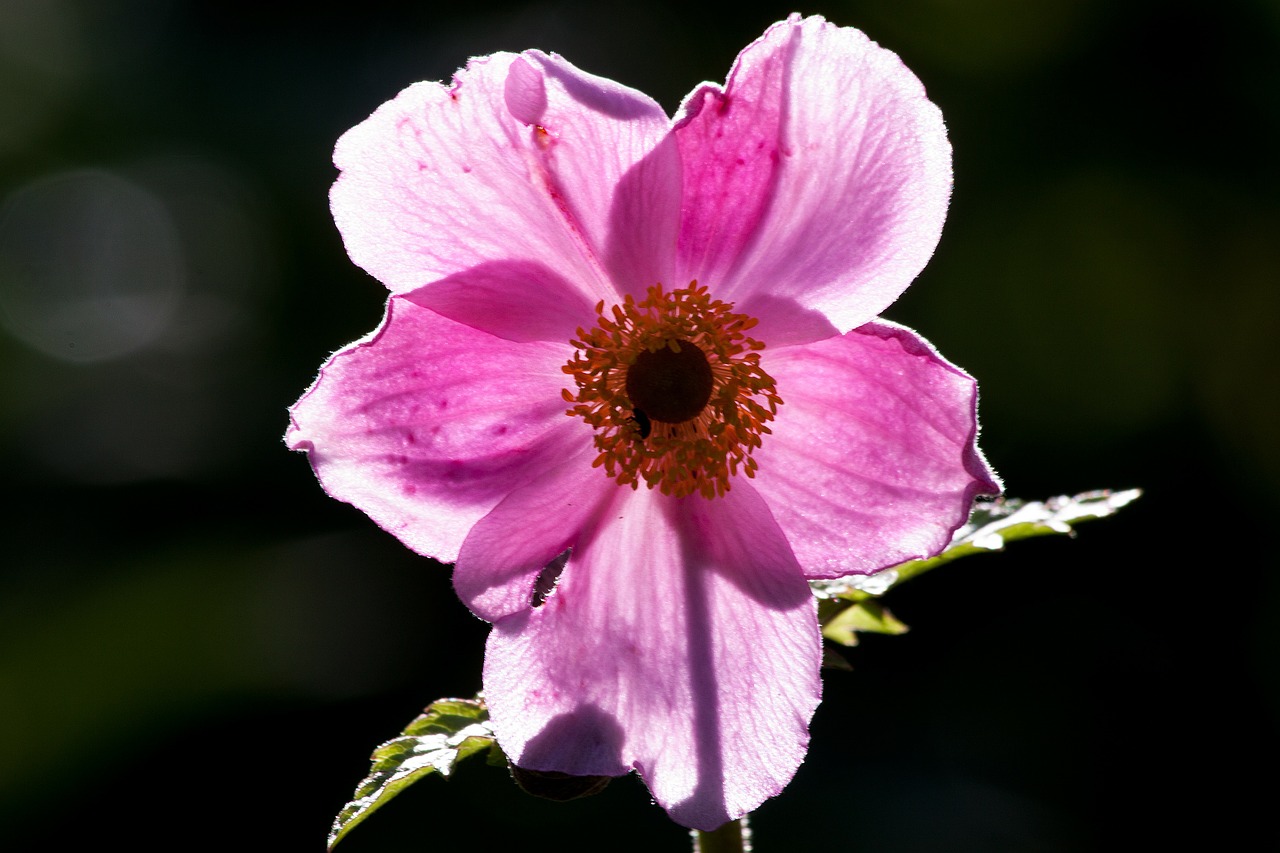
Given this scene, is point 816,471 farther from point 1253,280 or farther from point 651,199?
point 1253,280

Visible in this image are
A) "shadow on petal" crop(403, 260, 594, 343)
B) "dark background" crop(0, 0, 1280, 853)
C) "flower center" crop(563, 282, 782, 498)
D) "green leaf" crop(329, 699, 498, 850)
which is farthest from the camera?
"dark background" crop(0, 0, 1280, 853)

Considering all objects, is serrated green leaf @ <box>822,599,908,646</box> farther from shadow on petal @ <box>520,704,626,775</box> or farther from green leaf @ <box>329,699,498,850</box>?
green leaf @ <box>329,699,498,850</box>

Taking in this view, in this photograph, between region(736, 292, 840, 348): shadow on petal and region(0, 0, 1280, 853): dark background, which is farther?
region(0, 0, 1280, 853): dark background

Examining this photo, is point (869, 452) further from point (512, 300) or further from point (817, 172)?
point (512, 300)

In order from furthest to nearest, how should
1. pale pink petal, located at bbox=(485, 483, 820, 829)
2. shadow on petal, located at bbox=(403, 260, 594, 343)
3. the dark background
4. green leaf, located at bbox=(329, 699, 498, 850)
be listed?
the dark background → shadow on petal, located at bbox=(403, 260, 594, 343) → pale pink petal, located at bbox=(485, 483, 820, 829) → green leaf, located at bbox=(329, 699, 498, 850)

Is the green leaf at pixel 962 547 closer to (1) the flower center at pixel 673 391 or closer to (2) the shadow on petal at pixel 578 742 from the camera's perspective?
(1) the flower center at pixel 673 391

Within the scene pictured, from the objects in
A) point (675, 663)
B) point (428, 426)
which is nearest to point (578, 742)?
point (675, 663)

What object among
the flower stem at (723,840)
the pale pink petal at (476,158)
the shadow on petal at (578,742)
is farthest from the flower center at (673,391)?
the flower stem at (723,840)

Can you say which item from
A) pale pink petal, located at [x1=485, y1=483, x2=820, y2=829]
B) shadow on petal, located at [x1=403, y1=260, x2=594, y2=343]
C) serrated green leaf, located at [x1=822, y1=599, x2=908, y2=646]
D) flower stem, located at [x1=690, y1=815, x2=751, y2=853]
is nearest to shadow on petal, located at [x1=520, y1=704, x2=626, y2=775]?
pale pink petal, located at [x1=485, y1=483, x2=820, y2=829]
